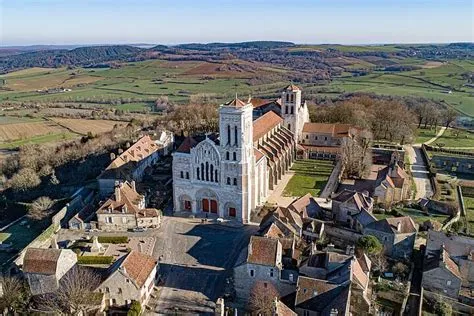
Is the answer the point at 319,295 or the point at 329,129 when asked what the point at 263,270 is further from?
the point at 329,129

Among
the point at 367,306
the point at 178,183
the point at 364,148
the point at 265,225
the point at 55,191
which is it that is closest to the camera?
the point at 367,306

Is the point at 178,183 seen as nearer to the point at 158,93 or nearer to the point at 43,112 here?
the point at 43,112

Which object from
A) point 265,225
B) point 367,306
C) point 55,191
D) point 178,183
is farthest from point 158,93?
point 367,306

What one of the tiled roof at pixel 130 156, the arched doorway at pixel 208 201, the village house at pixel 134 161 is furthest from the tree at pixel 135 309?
the tiled roof at pixel 130 156

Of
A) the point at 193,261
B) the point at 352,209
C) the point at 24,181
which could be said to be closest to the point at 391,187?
the point at 352,209

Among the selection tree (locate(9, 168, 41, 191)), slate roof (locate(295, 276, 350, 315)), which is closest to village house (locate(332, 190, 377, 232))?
slate roof (locate(295, 276, 350, 315))

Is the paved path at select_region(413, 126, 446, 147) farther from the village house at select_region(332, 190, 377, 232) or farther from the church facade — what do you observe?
the church facade

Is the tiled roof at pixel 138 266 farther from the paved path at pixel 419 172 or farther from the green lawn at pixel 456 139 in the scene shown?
the green lawn at pixel 456 139
